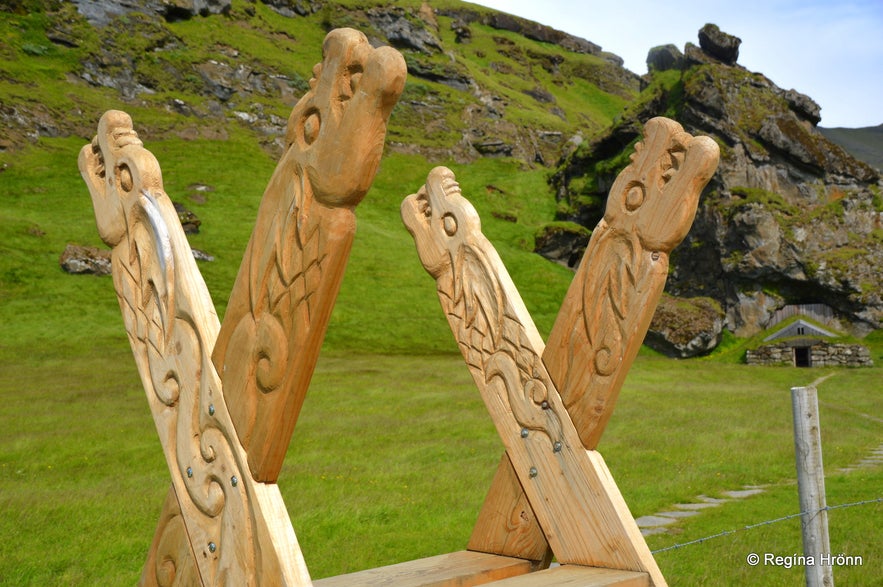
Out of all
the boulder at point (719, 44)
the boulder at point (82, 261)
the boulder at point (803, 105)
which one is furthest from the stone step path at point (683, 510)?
the boulder at point (719, 44)

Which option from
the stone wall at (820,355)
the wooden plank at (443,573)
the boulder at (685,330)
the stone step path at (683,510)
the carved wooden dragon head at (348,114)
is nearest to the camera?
the carved wooden dragon head at (348,114)

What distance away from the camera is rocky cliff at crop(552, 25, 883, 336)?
36812 mm

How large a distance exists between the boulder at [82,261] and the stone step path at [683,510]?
2761cm

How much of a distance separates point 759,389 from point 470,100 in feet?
178

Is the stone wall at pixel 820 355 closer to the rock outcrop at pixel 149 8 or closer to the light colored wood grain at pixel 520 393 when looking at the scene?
the light colored wood grain at pixel 520 393

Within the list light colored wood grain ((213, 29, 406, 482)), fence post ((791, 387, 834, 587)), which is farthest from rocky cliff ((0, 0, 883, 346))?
light colored wood grain ((213, 29, 406, 482))

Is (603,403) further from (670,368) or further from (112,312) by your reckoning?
(112,312)

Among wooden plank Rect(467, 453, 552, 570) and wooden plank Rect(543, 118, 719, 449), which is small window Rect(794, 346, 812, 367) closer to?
wooden plank Rect(467, 453, 552, 570)

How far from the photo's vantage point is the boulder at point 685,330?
3478 centimetres

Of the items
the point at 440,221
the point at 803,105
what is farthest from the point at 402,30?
the point at 440,221

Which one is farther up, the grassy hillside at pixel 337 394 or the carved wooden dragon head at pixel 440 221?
the carved wooden dragon head at pixel 440 221

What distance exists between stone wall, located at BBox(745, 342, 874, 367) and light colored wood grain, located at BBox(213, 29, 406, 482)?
113 ft

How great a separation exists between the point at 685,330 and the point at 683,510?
89.2ft

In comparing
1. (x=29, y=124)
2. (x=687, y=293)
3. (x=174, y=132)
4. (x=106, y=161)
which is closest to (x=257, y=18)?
(x=174, y=132)
